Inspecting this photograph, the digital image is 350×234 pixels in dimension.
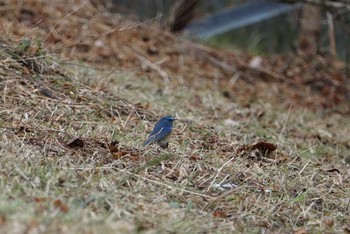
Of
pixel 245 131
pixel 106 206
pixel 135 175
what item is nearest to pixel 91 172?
pixel 135 175

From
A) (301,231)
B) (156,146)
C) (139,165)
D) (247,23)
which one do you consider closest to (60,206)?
(139,165)

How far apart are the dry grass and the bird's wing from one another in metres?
0.08

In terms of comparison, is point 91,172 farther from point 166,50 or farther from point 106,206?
point 166,50

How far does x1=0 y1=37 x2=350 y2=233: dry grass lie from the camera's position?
3668mm

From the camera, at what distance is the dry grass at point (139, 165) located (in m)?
3.67

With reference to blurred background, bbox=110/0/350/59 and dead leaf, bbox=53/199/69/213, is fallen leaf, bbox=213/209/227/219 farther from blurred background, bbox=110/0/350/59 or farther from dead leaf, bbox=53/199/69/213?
blurred background, bbox=110/0/350/59

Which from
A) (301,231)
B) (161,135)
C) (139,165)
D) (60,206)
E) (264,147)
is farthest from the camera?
(264,147)

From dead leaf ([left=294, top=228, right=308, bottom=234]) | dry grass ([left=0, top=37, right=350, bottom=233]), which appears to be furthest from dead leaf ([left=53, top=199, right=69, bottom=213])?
dead leaf ([left=294, top=228, right=308, bottom=234])

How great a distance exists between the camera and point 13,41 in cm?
702

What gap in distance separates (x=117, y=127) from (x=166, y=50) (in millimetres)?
4310

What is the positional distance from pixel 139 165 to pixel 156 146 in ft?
1.70

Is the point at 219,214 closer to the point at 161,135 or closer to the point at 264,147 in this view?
the point at 161,135

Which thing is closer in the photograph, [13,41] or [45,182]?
[45,182]

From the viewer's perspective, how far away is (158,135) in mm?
5066
